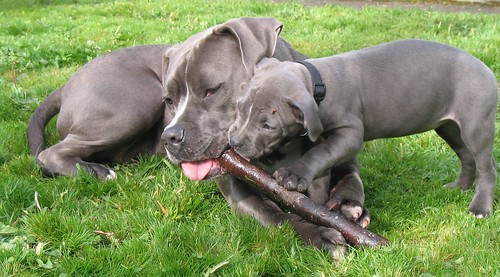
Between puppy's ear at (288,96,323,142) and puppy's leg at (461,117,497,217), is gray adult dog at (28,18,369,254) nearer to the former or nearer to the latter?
puppy's ear at (288,96,323,142)

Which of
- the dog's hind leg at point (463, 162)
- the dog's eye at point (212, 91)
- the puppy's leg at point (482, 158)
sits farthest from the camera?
the dog's hind leg at point (463, 162)

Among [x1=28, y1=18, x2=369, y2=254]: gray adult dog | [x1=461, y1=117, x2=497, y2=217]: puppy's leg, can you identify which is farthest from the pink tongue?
[x1=461, y1=117, x2=497, y2=217]: puppy's leg

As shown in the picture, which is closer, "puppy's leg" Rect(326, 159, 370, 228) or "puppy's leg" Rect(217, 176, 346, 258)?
"puppy's leg" Rect(217, 176, 346, 258)

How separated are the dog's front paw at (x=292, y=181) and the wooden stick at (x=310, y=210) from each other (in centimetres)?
9

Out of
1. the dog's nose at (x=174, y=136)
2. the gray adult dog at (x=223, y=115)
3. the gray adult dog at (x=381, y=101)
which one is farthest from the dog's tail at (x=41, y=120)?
the gray adult dog at (x=381, y=101)

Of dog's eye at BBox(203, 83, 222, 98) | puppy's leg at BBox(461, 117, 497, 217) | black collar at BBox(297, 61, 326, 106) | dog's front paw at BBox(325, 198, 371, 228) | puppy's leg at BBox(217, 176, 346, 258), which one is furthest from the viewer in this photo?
dog's eye at BBox(203, 83, 222, 98)

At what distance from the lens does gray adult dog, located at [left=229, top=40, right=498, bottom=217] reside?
3.70m

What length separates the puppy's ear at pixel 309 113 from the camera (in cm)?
347

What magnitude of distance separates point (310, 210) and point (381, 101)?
1.03 meters

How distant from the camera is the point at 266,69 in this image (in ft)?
13.1

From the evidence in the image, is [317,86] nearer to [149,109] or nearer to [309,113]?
[309,113]

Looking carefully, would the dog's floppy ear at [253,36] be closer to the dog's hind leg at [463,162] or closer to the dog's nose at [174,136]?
the dog's nose at [174,136]

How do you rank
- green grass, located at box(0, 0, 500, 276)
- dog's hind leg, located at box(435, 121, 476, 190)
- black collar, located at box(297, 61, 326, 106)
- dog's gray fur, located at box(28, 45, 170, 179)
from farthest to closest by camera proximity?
dog's gray fur, located at box(28, 45, 170, 179) → dog's hind leg, located at box(435, 121, 476, 190) → black collar, located at box(297, 61, 326, 106) → green grass, located at box(0, 0, 500, 276)

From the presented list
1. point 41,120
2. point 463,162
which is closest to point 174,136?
point 41,120
